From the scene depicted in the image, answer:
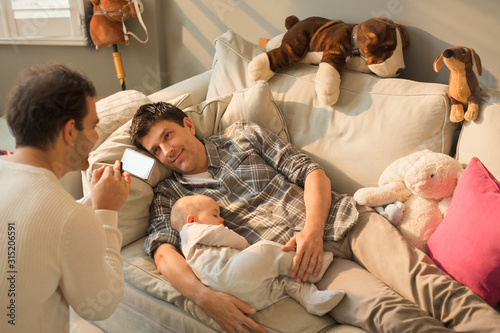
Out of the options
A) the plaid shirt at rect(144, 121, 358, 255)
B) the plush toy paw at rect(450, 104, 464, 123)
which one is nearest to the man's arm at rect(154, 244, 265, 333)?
the plaid shirt at rect(144, 121, 358, 255)

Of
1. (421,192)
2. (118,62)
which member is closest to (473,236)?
(421,192)

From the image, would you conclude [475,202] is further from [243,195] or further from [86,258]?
[86,258]

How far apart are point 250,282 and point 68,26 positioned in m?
2.31

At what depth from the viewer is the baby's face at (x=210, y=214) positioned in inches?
61.5

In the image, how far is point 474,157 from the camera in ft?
4.94

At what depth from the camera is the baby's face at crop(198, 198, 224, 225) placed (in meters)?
1.56

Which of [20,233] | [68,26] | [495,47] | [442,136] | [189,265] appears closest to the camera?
[20,233]

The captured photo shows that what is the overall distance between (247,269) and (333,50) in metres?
1.04

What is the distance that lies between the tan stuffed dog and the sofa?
0.04 meters

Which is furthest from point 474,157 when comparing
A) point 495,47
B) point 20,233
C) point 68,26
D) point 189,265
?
point 68,26

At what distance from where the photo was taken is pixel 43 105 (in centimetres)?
101

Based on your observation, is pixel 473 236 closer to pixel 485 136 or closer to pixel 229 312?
pixel 485 136

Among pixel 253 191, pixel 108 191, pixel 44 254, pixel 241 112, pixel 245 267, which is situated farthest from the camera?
pixel 241 112

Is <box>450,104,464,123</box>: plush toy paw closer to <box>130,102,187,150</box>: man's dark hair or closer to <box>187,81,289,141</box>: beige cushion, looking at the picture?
<box>187,81,289,141</box>: beige cushion
